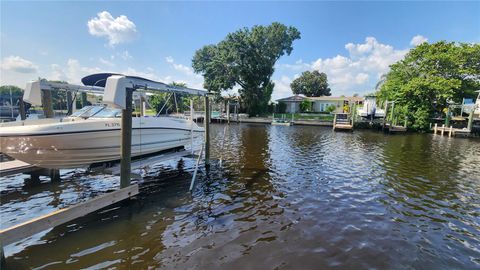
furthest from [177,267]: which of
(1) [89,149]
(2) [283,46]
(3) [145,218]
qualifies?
(2) [283,46]

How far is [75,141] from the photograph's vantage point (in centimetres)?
621

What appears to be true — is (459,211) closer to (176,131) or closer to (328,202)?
(328,202)

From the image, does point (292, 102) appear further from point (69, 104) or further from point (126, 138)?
point (126, 138)

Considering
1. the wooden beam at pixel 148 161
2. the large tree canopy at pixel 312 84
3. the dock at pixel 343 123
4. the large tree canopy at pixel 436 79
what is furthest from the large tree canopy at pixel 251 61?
the wooden beam at pixel 148 161

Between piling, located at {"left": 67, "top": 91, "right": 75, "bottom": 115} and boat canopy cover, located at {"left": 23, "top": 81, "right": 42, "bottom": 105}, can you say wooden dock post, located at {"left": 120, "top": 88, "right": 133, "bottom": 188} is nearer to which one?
boat canopy cover, located at {"left": 23, "top": 81, "right": 42, "bottom": 105}

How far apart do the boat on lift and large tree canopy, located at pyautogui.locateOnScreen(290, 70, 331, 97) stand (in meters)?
64.3

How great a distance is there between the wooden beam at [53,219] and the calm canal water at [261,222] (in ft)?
1.83

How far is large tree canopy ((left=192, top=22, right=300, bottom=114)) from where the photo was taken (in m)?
39.2

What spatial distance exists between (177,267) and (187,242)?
2.47ft

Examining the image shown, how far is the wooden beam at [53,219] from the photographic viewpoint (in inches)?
143

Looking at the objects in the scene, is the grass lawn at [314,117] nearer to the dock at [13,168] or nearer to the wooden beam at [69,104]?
the wooden beam at [69,104]

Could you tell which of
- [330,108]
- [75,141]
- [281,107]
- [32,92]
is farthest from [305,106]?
[75,141]

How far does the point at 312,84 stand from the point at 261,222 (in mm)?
66780

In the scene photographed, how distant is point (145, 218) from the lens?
5785mm
